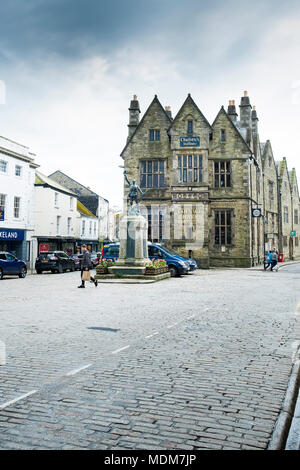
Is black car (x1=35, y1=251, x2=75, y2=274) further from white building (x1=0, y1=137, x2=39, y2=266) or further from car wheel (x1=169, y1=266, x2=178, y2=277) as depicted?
car wheel (x1=169, y1=266, x2=178, y2=277)

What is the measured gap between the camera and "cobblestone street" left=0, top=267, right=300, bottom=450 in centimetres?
346

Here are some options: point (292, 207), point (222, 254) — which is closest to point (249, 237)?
point (222, 254)

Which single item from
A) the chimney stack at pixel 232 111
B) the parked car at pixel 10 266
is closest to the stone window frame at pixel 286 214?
the chimney stack at pixel 232 111

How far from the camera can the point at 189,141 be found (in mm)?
34031

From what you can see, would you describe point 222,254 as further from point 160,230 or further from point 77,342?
point 77,342

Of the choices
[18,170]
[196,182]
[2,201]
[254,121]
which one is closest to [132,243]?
[2,201]

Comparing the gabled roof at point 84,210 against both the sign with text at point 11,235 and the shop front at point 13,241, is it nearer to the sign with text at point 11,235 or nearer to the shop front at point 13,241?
the shop front at point 13,241

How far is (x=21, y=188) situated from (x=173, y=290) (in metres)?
20.9

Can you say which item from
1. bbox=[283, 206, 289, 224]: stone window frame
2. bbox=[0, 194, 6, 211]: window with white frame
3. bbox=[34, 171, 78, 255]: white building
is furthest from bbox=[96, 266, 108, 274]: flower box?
bbox=[283, 206, 289, 224]: stone window frame

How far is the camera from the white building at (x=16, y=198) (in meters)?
30.4

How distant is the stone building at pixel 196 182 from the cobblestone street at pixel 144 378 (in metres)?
23.6

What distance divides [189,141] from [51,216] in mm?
15544

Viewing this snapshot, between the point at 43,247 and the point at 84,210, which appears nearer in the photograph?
the point at 43,247

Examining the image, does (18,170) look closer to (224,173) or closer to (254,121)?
(224,173)
